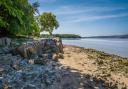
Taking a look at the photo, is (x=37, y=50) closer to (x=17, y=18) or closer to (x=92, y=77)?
(x=92, y=77)

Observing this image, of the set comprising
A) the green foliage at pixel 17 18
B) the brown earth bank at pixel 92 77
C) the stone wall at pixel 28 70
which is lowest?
the brown earth bank at pixel 92 77

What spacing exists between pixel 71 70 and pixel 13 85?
3.74 m

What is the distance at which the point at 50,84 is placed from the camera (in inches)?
466

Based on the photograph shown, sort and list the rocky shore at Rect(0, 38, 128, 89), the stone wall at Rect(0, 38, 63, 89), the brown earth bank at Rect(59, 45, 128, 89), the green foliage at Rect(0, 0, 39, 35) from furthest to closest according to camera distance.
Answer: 1. the green foliage at Rect(0, 0, 39, 35)
2. the brown earth bank at Rect(59, 45, 128, 89)
3. the rocky shore at Rect(0, 38, 128, 89)
4. the stone wall at Rect(0, 38, 63, 89)

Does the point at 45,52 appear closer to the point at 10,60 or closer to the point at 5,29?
the point at 10,60

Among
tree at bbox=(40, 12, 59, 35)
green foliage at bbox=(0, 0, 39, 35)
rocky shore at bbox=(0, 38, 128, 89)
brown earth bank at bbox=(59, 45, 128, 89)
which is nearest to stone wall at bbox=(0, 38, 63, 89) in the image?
rocky shore at bbox=(0, 38, 128, 89)

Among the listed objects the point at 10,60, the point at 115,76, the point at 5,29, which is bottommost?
the point at 115,76

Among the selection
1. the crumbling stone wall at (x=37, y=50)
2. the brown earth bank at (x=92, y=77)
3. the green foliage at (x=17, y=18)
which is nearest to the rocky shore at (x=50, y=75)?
the brown earth bank at (x=92, y=77)

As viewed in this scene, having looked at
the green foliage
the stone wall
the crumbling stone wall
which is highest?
the green foliage

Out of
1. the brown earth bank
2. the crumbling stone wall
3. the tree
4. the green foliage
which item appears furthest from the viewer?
the tree

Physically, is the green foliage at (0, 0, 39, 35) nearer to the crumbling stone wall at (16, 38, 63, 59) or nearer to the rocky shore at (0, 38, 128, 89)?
the crumbling stone wall at (16, 38, 63, 59)

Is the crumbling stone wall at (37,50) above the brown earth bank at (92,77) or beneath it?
above

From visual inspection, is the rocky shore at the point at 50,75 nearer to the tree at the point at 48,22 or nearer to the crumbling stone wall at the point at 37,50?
the crumbling stone wall at the point at 37,50

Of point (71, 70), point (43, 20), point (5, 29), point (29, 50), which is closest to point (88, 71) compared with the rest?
point (71, 70)
